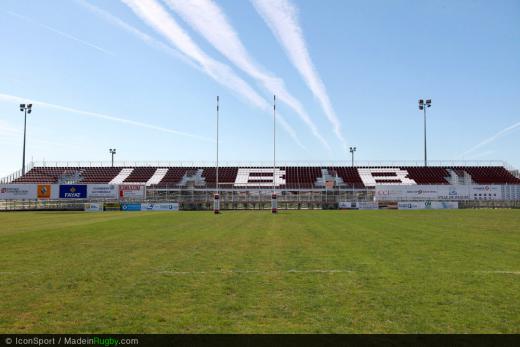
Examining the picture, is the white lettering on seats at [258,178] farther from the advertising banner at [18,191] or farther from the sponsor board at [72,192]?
the advertising banner at [18,191]

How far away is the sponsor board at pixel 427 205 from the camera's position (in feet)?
177

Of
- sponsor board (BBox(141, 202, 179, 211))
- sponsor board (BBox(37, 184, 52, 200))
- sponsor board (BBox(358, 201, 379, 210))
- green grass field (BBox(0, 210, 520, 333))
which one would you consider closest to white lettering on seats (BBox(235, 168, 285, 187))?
sponsor board (BBox(141, 202, 179, 211))

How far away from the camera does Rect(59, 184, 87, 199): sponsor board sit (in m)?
57.2

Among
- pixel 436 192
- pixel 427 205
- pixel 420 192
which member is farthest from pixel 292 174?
pixel 427 205

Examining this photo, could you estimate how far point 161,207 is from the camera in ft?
178

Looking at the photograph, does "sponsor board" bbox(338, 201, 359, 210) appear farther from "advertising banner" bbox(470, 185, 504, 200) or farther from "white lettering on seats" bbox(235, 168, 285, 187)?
"white lettering on seats" bbox(235, 168, 285, 187)

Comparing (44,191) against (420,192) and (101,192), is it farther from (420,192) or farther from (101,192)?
(420,192)

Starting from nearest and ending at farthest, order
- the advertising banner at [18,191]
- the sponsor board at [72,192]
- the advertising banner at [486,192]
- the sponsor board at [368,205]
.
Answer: the sponsor board at [368,205], the advertising banner at [486,192], the sponsor board at [72,192], the advertising banner at [18,191]

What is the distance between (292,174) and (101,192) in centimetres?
3391

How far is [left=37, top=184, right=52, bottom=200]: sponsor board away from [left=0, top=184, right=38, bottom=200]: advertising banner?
0.59 m

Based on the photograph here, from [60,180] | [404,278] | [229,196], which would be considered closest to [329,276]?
[404,278]

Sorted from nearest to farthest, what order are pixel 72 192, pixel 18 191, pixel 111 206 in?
pixel 111 206 < pixel 72 192 < pixel 18 191

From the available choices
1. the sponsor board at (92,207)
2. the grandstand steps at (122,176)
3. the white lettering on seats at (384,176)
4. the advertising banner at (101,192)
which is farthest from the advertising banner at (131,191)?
the white lettering on seats at (384,176)

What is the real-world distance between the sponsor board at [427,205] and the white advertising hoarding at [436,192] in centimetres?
111
